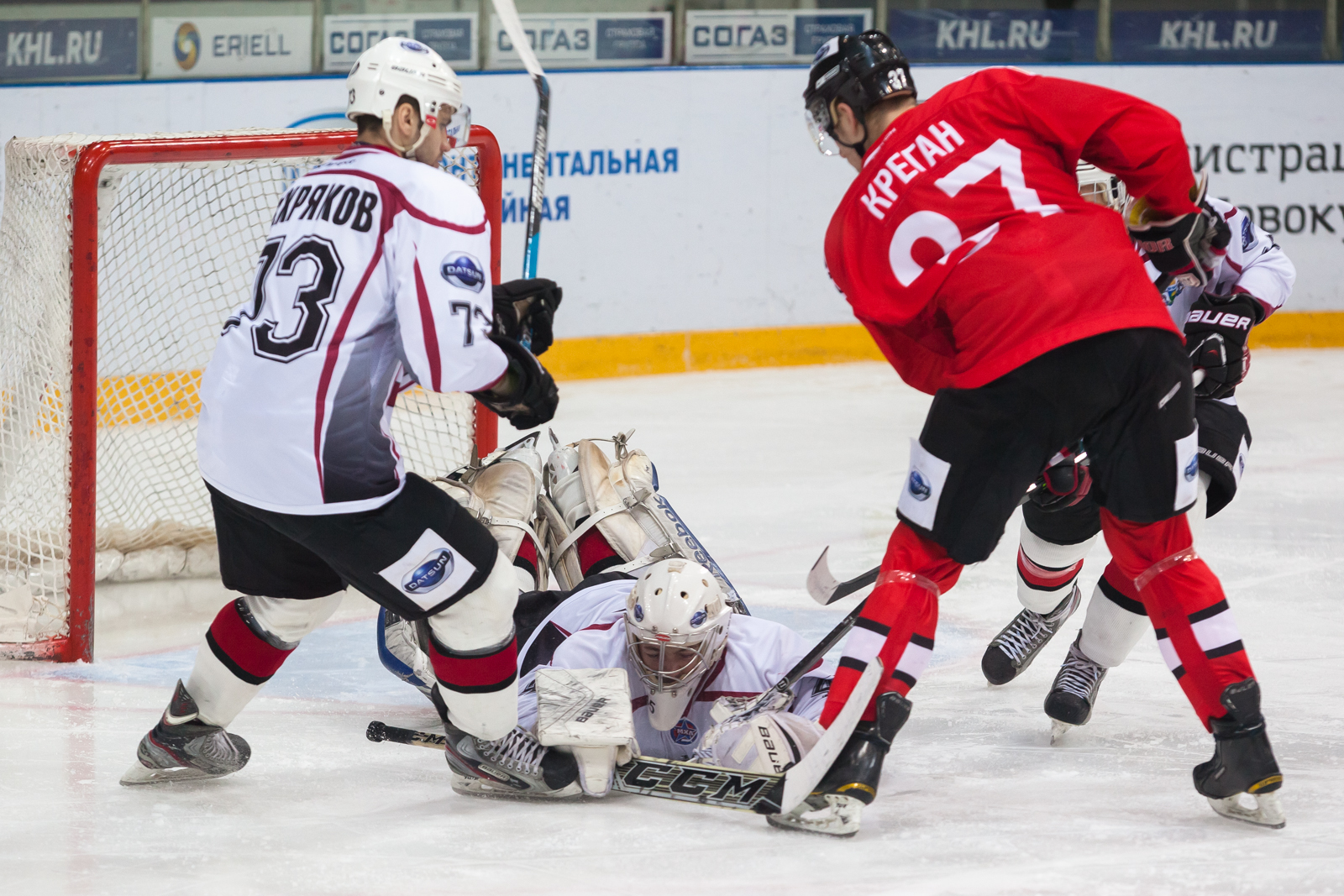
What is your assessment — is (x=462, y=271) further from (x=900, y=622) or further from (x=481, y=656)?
(x=900, y=622)

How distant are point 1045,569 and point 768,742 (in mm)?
951

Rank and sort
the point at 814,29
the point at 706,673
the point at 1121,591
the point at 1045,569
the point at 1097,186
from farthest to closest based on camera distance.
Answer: the point at 814,29 < the point at 1045,569 < the point at 1097,186 < the point at 1121,591 < the point at 706,673

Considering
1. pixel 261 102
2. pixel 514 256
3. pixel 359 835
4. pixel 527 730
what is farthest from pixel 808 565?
pixel 261 102

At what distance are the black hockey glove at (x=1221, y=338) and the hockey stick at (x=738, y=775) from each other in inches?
38.9

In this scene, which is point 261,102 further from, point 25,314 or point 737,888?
point 737,888

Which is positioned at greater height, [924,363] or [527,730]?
[924,363]

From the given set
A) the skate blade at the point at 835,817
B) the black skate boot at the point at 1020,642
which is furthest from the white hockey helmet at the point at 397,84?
the black skate boot at the point at 1020,642

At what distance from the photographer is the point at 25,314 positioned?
3.56 m

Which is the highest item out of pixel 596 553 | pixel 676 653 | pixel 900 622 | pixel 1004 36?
pixel 1004 36

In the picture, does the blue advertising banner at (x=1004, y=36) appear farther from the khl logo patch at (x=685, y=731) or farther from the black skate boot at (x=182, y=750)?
the black skate boot at (x=182, y=750)

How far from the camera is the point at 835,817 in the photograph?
7.54 feet

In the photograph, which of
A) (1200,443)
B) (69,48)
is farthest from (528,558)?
(69,48)

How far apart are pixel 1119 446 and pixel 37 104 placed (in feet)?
16.1

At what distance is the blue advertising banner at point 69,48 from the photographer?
20.1ft
